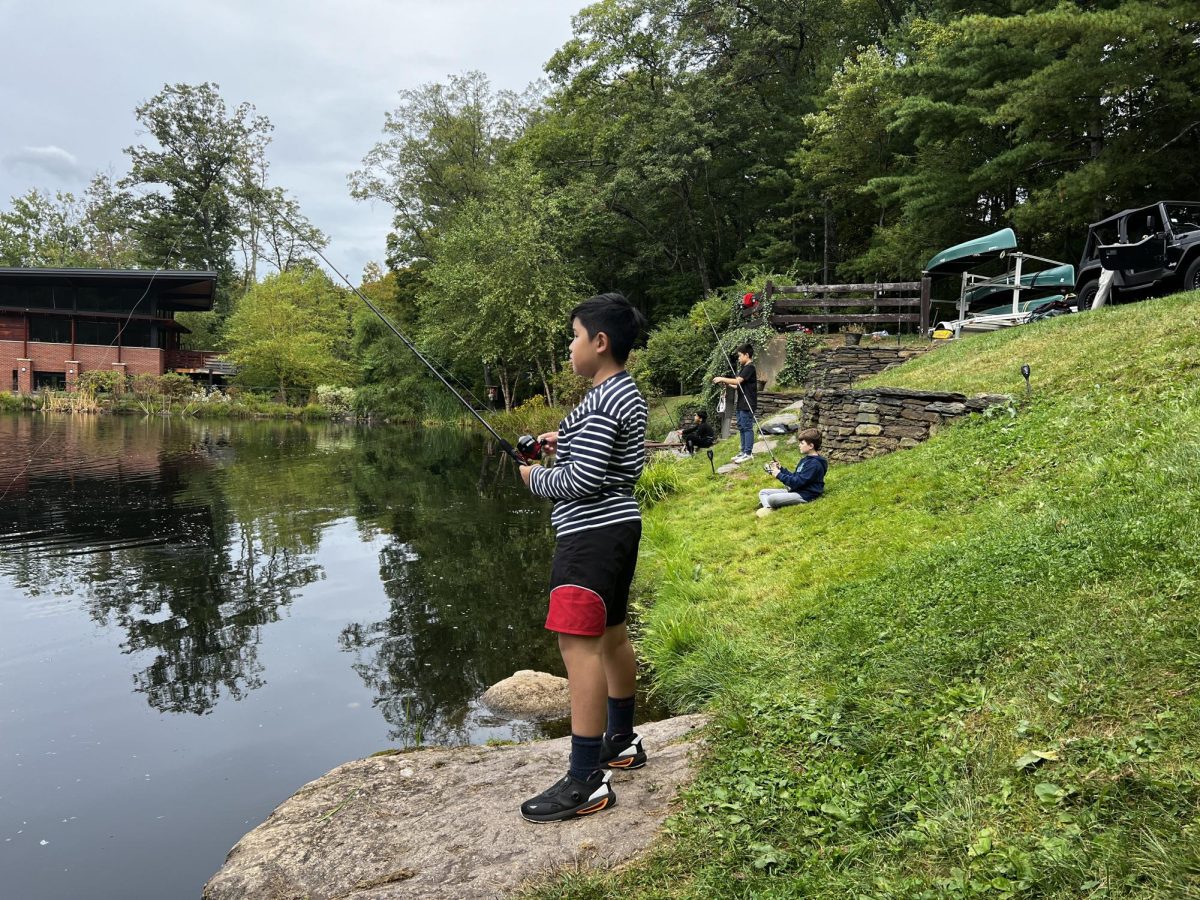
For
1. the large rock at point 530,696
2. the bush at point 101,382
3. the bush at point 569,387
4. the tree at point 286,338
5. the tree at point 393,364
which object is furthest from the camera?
the tree at point 286,338

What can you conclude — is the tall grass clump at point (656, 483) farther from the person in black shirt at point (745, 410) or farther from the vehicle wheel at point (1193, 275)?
the vehicle wheel at point (1193, 275)

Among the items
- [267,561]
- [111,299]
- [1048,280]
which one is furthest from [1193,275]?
[111,299]

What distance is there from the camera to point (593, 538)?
291 cm

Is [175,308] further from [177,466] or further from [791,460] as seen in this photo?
[791,460]

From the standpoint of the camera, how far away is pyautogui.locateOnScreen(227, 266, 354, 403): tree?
42688 mm

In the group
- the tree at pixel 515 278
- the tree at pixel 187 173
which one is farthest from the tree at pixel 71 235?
the tree at pixel 515 278

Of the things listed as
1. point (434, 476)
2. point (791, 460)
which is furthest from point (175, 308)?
point (791, 460)

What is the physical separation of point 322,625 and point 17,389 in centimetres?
4442

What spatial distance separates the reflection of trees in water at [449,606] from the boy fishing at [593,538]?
2396mm

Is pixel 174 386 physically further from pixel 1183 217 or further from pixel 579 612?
Answer: pixel 579 612

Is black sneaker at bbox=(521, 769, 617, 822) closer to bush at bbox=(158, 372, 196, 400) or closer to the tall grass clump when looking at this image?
the tall grass clump

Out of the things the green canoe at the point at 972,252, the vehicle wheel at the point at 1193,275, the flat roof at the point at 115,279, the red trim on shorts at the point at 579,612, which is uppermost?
the flat roof at the point at 115,279

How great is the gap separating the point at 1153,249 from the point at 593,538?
1220 cm

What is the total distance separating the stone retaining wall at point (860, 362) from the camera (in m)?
13.7
